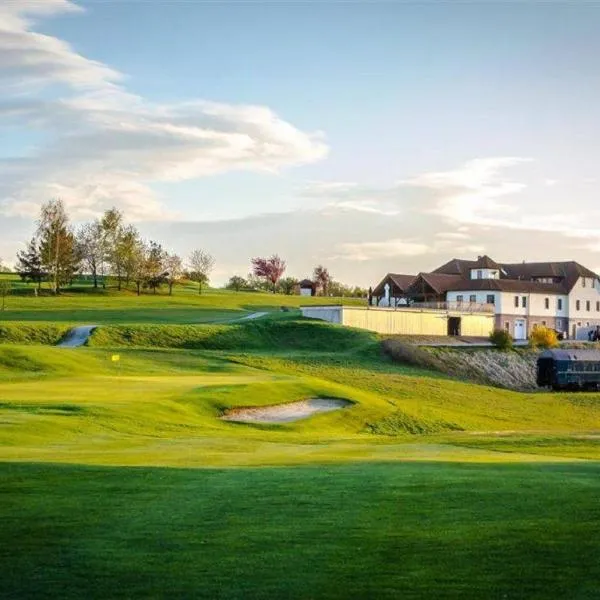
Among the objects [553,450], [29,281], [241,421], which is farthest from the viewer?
[29,281]

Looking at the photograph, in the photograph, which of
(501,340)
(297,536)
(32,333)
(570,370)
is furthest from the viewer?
(501,340)

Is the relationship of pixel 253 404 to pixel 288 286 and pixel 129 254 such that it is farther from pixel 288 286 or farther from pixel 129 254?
pixel 288 286

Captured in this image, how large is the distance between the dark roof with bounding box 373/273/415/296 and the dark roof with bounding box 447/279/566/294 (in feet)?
21.3

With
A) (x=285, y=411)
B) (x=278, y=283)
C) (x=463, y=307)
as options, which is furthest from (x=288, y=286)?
(x=285, y=411)

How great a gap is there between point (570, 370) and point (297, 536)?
204 feet

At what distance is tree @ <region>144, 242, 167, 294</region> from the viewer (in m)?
131

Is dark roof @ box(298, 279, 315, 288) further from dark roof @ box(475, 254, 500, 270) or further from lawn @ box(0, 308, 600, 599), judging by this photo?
lawn @ box(0, 308, 600, 599)

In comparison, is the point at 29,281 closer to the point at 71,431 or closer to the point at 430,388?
the point at 430,388

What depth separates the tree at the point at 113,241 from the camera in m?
128

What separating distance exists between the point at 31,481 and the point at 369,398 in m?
35.9

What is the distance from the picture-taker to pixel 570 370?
72625 millimetres

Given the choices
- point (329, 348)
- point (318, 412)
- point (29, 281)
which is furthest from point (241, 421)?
point (29, 281)

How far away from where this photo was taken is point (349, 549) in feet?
42.4

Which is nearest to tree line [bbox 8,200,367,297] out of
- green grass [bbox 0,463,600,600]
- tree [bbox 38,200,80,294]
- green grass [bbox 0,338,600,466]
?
tree [bbox 38,200,80,294]
